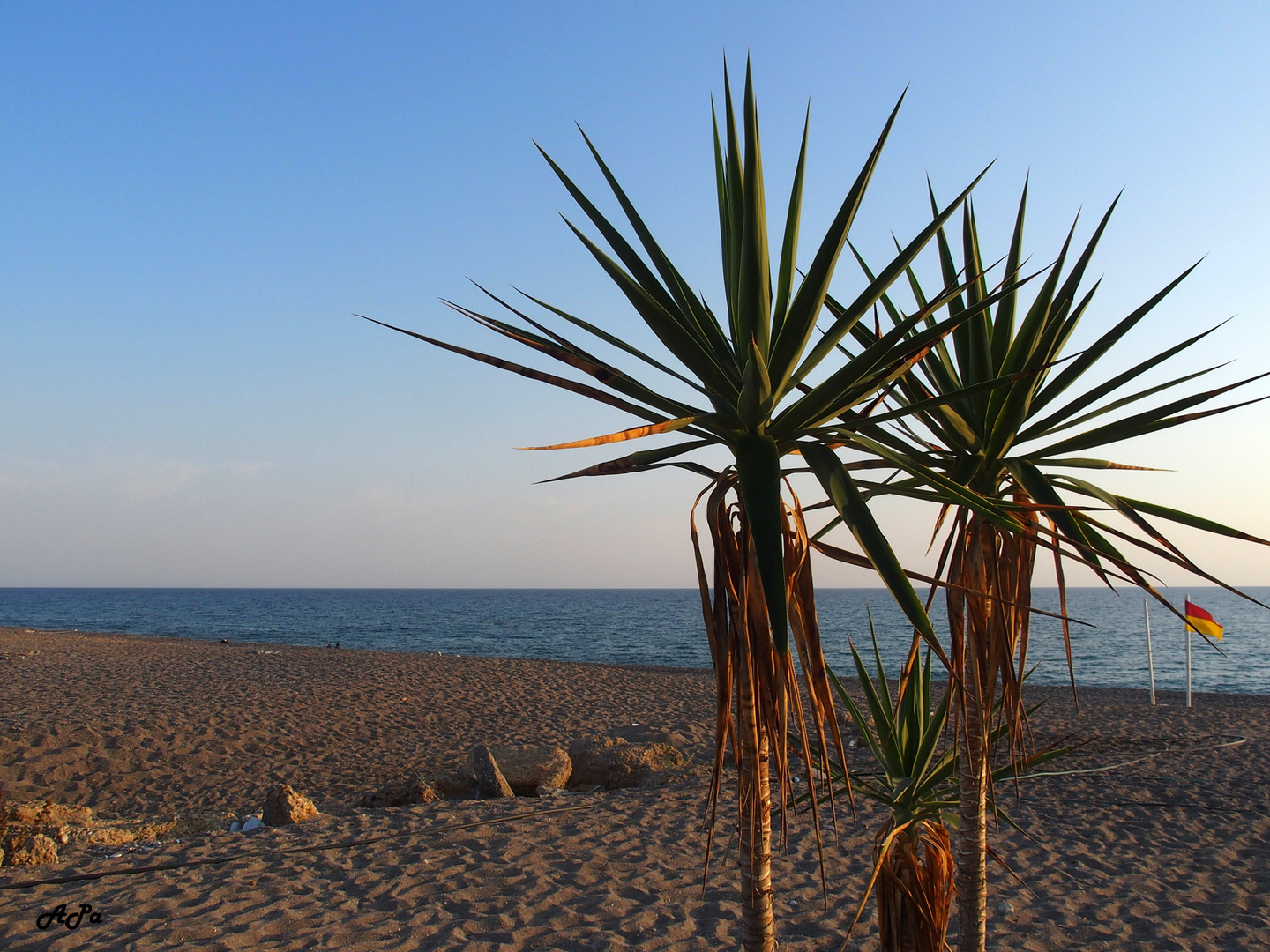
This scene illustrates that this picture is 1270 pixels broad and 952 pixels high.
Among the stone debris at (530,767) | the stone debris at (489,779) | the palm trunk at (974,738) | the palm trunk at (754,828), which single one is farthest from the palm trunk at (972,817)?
the stone debris at (530,767)

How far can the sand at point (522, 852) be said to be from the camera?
4.22 metres

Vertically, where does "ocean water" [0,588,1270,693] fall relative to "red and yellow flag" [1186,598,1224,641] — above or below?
below

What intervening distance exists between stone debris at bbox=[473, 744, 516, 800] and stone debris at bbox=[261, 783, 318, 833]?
152cm

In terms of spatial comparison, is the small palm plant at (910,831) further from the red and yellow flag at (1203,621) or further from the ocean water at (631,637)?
the ocean water at (631,637)

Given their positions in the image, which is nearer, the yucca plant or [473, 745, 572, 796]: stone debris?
the yucca plant

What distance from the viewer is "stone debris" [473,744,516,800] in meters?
7.10

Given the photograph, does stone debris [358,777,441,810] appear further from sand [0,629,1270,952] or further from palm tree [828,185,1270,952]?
palm tree [828,185,1270,952]

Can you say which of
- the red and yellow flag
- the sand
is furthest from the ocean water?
the sand

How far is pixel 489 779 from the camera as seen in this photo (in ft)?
Result: 23.6

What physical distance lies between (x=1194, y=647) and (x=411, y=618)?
48653 millimetres

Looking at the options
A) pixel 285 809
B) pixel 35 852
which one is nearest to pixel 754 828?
pixel 285 809

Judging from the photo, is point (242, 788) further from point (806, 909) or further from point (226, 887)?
point (806, 909)

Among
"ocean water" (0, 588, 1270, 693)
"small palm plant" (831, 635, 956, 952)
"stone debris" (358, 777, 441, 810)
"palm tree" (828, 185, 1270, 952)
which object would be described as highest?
"palm tree" (828, 185, 1270, 952)

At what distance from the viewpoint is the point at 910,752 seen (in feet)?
10.4
